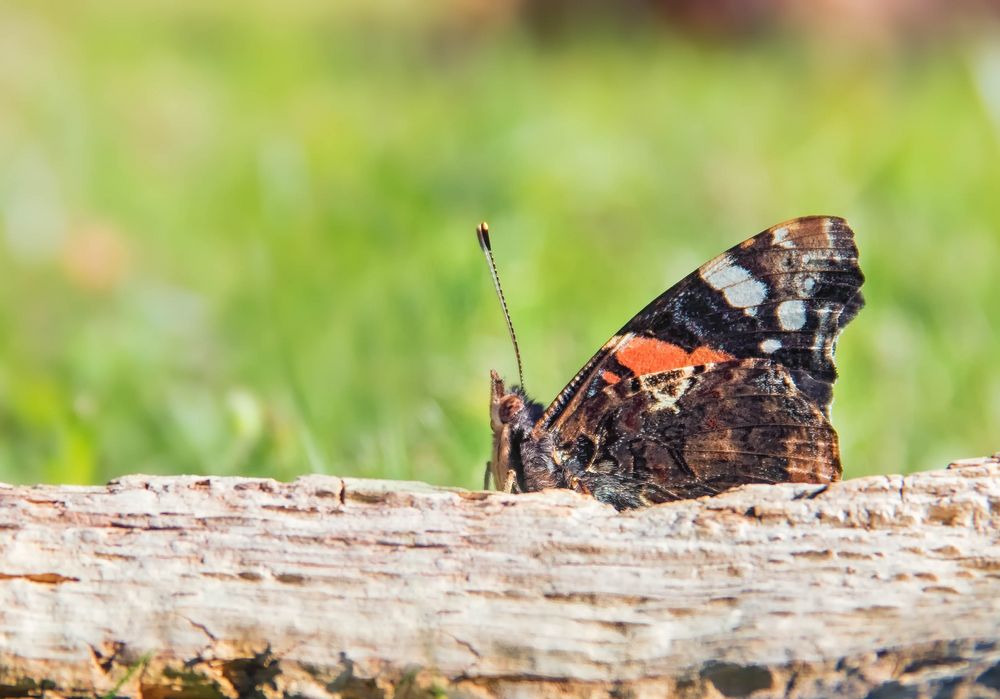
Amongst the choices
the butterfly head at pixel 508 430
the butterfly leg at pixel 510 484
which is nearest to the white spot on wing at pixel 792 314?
the butterfly head at pixel 508 430

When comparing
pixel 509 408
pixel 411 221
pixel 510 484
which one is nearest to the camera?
pixel 510 484

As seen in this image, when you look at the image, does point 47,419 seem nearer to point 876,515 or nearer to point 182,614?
point 182,614

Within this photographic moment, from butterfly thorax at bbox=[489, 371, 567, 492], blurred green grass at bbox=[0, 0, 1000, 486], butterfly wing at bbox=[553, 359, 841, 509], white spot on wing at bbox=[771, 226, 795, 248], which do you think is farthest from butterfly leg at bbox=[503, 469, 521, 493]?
white spot on wing at bbox=[771, 226, 795, 248]

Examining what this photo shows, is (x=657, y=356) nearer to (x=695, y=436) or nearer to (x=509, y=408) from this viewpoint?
(x=695, y=436)

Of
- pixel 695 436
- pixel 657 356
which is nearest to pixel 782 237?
pixel 657 356

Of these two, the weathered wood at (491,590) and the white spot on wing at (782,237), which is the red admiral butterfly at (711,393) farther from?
the weathered wood at (491,590)

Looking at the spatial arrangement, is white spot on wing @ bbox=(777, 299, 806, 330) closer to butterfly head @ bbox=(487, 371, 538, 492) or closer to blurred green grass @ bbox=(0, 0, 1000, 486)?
butterfly head @ bbox=(487, 371, 538, 492)
